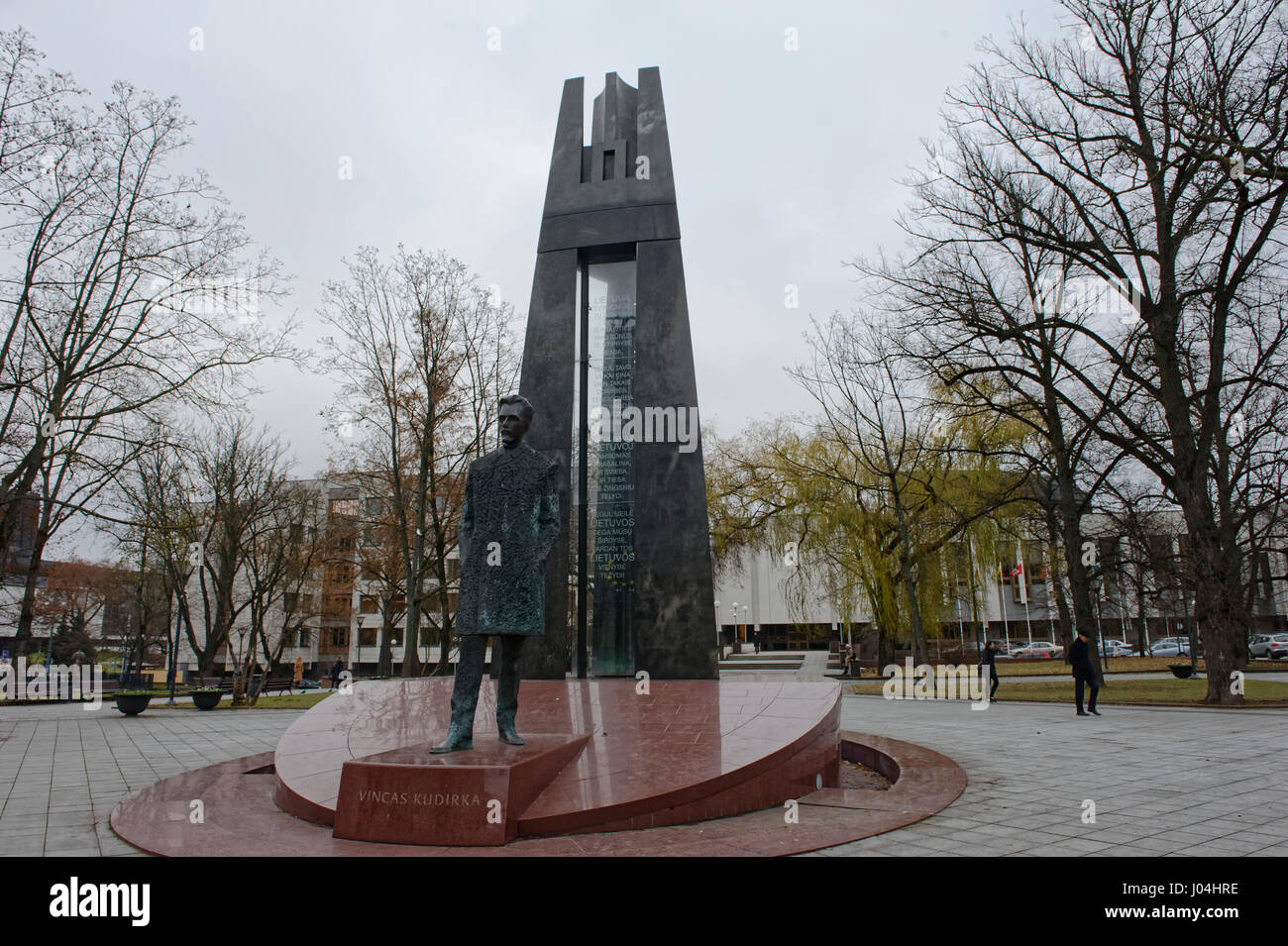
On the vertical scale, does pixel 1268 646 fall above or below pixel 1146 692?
below

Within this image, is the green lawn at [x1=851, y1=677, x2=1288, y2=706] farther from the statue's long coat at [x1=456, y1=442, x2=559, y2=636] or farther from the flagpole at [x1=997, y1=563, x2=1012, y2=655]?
the statue's long coat at [x1=456, y1=442, x2=559, y2=636]

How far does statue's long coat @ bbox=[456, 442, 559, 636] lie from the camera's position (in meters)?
5.32

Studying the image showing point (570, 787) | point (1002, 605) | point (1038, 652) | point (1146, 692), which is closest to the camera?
point (570, 787)

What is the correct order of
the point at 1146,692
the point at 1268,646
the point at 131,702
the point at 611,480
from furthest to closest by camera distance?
1. the point at 1268,646
2. the point at 1146,692
3. the point at 131,702
4. the point at 611,480

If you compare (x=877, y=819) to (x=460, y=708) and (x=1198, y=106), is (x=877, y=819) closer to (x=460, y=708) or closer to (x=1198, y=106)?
(x=460, y=708)

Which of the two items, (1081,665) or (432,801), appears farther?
(1081,665)

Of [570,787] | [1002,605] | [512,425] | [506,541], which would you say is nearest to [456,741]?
[570,787]

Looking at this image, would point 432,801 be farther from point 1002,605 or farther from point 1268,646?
point 1268,646

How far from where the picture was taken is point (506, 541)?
5.44m

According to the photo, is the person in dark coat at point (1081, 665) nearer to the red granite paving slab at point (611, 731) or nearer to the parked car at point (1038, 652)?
the red granite paving slab at point (611, 731)

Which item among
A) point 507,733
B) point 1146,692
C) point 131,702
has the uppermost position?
point 507,733

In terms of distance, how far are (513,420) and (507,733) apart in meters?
2.27

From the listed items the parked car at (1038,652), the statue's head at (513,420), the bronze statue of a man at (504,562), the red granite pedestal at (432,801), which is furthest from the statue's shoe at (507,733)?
the parked car at (1038,652)

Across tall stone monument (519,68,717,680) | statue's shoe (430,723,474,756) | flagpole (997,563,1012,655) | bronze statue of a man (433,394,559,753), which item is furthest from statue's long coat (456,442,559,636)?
flagpole (997,563,1012,655)
